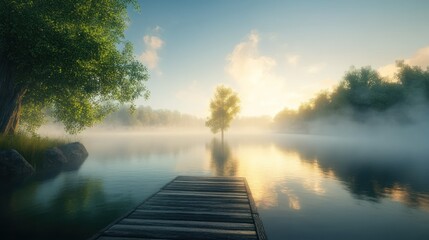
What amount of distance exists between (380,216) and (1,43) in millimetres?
27834

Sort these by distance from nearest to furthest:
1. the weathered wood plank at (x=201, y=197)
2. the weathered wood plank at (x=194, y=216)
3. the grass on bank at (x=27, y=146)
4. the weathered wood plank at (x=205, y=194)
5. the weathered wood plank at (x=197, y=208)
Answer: the weathered wood plank at (x=194, y=216)
the weathered wood plank at (x=197, y=208)
the weathered wood plank at (x=201, y=197)
the weathered wood plank at (x=205, y=194)
the grass on bank at (x=27, y=146)

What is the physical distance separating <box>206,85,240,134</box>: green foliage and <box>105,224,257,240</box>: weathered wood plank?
247 feet

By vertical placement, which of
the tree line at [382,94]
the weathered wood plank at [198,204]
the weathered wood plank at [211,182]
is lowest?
the weathered wood plank at [211,182]

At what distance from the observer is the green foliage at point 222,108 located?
8406cm

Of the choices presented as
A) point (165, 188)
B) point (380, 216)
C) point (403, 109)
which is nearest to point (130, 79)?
point (165, 188)

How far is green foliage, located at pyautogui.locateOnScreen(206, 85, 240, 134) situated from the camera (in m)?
84.1

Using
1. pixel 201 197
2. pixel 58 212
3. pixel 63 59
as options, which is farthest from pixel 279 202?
pixel 63 59

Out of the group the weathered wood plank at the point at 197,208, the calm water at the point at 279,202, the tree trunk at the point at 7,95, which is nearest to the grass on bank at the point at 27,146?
the tree trunk at the point at 7,95

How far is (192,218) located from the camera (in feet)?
31.2

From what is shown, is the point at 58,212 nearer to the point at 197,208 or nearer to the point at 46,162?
the point at 197,208

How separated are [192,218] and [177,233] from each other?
1.58 metres

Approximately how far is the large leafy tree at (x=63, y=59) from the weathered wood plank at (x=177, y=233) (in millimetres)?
15547

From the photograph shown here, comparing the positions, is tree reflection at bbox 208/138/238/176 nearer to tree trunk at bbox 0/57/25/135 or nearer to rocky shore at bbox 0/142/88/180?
rocky shore at bbox 0/142/88/180

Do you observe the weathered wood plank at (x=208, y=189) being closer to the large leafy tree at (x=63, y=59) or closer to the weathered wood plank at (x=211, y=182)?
the weathered wood plank at (x=211, y=182)
